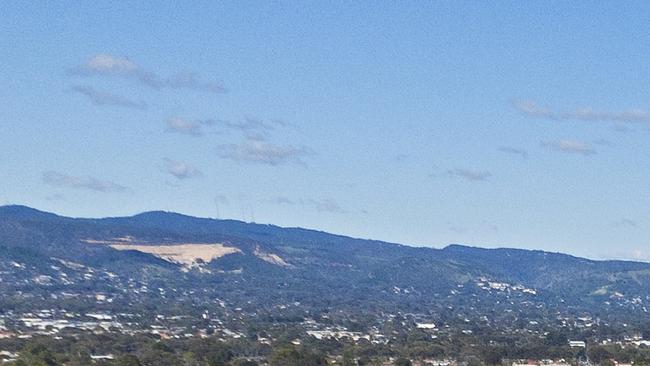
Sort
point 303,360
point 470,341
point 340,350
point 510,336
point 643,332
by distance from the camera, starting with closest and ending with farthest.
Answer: point 303,360
point 340,350
point 470,341
point 510,336
point 643,332

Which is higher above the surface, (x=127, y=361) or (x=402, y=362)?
(x=402, y=362)

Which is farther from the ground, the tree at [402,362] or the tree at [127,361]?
the tree at [402,362]

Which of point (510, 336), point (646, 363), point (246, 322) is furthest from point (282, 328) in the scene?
point (646, 363)

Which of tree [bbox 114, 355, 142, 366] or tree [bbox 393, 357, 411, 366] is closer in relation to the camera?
tree [bbox 114, 355, 142, 366]

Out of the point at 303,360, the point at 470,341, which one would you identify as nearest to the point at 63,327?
the point at 470,341

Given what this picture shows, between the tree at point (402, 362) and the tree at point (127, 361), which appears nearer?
the tree at point (127, 361)

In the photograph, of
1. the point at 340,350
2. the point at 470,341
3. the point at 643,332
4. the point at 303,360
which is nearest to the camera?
the point at 303,360

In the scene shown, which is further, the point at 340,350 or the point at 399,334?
the point at 399,334

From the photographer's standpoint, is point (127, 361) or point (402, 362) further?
point (402, 362)

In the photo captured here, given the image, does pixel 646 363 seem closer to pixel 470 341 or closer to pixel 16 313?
pixel 470 341

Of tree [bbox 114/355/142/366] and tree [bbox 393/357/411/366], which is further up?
tree [bbox 393/357/411/366]
